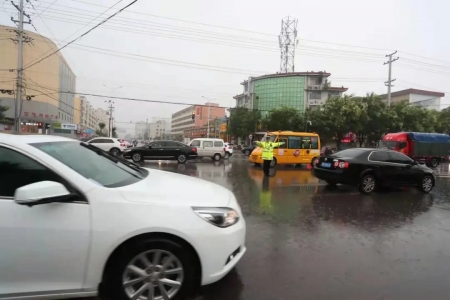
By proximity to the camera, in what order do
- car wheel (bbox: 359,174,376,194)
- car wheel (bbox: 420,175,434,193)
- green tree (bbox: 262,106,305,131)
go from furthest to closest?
green tree (bbox: 262,106,305,131) < car wheel (bbox: 420,175,434,193) < car wheel (bbox: 359,174,376,194)

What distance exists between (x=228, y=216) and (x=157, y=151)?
16847 mm

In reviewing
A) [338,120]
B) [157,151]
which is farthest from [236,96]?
[157,151]

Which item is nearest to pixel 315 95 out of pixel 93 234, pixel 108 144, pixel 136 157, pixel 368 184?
pixel 108 144

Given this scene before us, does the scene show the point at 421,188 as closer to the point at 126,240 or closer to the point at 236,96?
the point at 126,240

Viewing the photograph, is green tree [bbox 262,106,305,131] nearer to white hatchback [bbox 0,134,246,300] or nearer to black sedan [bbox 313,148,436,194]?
black sedan [bbox 313,148,436,194]

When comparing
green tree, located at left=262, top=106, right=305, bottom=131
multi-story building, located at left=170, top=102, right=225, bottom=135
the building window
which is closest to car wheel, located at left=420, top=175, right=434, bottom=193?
green tree, located at left=262, top=106, right=305, bottom=131

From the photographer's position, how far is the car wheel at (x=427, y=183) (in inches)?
383

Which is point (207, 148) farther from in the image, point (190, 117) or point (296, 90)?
point (190, 117)

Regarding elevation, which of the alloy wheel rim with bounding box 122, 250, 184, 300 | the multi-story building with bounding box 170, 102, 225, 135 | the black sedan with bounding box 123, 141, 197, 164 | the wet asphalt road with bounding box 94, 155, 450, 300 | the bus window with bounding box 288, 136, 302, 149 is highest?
the multi-story building with bounding box 170, 102, 225, 135

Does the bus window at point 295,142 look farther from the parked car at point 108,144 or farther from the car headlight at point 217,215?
the car headlight at point 217,215

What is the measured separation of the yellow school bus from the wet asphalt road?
989 cm

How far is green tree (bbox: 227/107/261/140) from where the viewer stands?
5006 cm

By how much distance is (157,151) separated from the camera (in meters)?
19.2

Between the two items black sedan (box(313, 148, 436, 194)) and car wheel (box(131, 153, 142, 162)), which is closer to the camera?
black sedan (box(313, 148, 436, 194))
